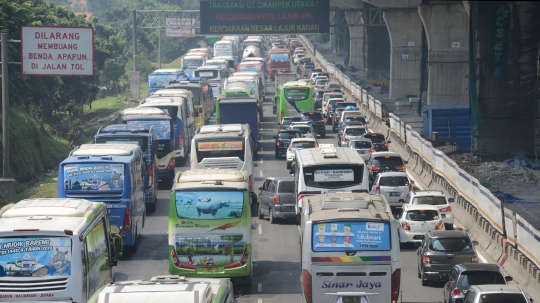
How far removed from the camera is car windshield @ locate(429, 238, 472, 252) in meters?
22.1

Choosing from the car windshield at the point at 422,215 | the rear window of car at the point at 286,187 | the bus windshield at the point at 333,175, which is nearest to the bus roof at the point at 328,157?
the bus windshield at the point at 333,175

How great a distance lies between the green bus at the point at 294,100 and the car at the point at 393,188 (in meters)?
26.2

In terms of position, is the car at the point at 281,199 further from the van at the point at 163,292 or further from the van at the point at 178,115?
the van at the point at 163,292

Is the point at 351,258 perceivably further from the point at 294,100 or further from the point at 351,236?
the point at 294,100

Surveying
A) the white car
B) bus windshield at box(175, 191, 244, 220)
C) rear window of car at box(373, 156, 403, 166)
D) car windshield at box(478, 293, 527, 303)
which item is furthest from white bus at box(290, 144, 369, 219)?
rear window of car at box(373, 156, 403, 166)

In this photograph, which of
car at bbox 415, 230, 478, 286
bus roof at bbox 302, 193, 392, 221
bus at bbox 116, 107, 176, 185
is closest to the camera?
bus roof at bbox 302, 193, 392, 221

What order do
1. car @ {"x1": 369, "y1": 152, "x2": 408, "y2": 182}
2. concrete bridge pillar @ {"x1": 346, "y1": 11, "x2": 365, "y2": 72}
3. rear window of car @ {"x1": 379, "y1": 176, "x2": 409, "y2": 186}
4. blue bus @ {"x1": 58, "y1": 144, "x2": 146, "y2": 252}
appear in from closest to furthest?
blue bus @ {"x1": 58, "y1": 144, "x2": 146, "y2": 252} < rear window of car @ {"x1": 379, "y1": 176, "x2": 409, "y2": 186} < car @ {"x1": 369, "y1": 152, "x2": 408, "y2": 182} < concrete bridge pillar @ {"x1": 346, "y1": 11, "x2": 365, "y2": 72}

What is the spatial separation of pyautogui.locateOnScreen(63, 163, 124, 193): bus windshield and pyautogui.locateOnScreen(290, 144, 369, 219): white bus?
4774mm

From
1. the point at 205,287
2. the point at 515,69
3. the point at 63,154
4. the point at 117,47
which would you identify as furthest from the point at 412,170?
the point at 117,47

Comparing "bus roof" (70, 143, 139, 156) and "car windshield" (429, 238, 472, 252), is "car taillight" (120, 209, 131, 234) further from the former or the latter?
"car windshield" (429, 238, 472, 252)

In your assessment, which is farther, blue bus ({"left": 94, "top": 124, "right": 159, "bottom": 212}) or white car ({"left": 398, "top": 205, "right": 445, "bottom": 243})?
blue bus ({"left": 94, "top": 124, "right": 159, "bottom": 212})

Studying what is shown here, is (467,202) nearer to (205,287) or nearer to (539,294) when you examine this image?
(539,294)

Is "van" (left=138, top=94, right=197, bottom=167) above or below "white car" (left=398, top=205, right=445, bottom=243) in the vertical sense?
above

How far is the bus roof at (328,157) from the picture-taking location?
83.5ft
